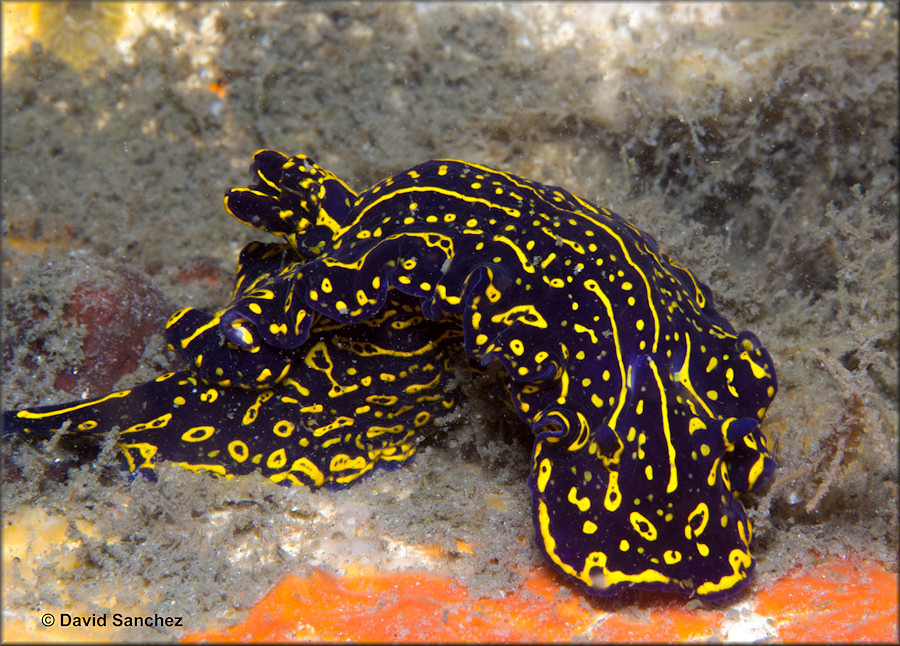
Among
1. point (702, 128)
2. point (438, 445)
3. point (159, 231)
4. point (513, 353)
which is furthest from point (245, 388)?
point (702, 128)

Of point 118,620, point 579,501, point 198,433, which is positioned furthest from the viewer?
point 198,433

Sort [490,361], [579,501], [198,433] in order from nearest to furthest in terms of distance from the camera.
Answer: [579,501] < [490,361] < [198,433]

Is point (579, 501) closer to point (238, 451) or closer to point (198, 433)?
point (238, 451)

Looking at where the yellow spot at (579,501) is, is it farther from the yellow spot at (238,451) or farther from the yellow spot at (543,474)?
the yellow spot at (238,451)

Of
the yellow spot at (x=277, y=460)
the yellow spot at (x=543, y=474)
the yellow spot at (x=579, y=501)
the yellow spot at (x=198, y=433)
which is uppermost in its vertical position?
the yellow spot at (x=543, y=474)

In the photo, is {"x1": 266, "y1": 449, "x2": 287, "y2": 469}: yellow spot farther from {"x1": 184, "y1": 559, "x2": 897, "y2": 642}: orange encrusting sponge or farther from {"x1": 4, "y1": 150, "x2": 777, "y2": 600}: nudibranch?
{"x1": 184, "y1": 559, "x2": 897, "y2": 642}: orange encrusting sponge

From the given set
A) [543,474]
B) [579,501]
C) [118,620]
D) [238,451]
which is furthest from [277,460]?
[579,501]

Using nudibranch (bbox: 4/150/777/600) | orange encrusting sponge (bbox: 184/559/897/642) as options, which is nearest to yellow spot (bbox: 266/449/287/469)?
nudibranch (bbox: 4/150/777/600)

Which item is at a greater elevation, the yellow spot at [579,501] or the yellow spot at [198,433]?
the yellow spot at [579,501]

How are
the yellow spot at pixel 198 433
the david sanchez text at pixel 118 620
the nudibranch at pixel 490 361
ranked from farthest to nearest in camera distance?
the yellow spot at pixel 198 433
the nudibranch at pixel 490 361
the david sanchez text at pixel 118 620

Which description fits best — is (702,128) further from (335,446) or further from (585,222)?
(335,446)

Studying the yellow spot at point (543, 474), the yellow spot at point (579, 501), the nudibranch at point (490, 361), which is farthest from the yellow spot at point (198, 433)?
the yellow spot at point (579, 501)
